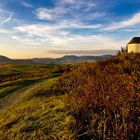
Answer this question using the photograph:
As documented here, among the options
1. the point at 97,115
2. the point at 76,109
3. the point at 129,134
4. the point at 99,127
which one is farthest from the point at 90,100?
the point at 129,134

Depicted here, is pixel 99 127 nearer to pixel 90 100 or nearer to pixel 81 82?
pixel 90 100

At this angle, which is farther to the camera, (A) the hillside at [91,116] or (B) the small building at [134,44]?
(B) the small building at [134,44]

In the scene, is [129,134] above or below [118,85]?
below

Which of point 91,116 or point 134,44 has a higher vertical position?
point 134,44

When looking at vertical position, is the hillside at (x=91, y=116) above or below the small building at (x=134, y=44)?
below

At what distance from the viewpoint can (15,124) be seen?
40.9ft

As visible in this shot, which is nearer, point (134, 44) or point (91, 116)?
point (91, 116)

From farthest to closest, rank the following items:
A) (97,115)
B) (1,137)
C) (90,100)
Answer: (90,100) → (1,137) → (97,115)

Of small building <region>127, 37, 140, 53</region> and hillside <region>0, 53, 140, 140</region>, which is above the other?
small building <region>127, 37, 140, 53</region>

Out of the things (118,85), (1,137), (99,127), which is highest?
(118,85)

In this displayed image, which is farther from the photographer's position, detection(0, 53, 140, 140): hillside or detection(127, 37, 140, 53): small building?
detection(127, 37, 140, 53): small building

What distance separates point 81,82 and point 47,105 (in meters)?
2.22

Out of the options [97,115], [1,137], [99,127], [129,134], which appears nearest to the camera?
[129,134]

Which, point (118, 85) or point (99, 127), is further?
point (118, 85)
